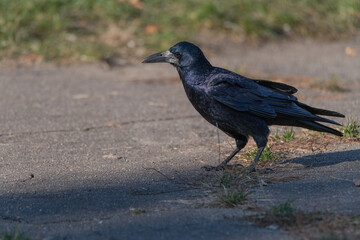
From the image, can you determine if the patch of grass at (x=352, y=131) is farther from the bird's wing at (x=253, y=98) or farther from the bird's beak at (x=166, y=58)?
the bird's beak at (x=166, y=58)

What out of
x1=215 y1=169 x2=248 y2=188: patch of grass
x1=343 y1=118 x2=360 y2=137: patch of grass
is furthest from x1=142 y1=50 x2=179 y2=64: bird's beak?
x1=343 y1=118 x2=360 y2=137: patch of grass

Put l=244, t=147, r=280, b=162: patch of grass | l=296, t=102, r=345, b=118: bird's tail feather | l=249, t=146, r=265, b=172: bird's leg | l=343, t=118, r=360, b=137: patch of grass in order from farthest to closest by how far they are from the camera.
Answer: l=343, t=118, r=360, b=137: patch of grass, l=244, t=147, r=280, b=162: patch of grass, l=296, t=102, r=345, b=118: bird's tail feather, l=249, t=146, r=265, b=172: bird's leg

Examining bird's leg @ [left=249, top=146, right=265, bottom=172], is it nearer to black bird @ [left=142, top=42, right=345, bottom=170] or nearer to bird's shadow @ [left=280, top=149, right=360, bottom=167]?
black bird @ [left=142, top=42, right=345, bottom=170]

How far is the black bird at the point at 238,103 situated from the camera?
484 centimetres

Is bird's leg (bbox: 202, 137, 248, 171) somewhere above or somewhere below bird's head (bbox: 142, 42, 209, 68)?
below

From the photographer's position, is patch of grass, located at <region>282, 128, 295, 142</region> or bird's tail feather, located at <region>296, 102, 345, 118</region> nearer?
bird's tail feather, located at <region>296, 102, 345, 118</region>

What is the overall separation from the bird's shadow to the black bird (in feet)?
0.82

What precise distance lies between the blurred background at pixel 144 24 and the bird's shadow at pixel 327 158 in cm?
457

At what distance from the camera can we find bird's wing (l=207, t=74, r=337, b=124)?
483 cm

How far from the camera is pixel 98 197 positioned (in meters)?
4.23

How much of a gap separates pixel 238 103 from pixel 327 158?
961 mm

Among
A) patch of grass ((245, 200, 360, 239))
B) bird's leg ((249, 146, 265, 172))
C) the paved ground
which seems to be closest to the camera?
patch of grass ((245, 200, 360, 239))

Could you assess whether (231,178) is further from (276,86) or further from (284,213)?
(276,86)

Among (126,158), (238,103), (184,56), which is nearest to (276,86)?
(238,103)
